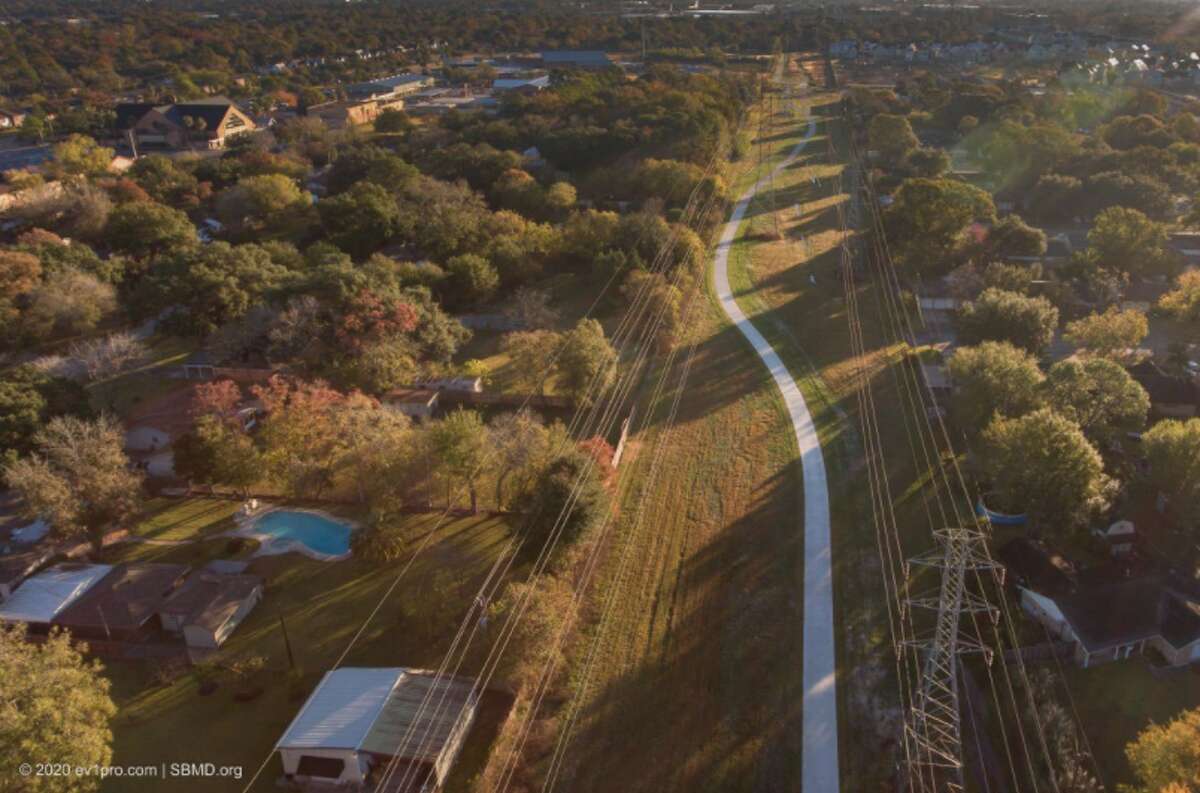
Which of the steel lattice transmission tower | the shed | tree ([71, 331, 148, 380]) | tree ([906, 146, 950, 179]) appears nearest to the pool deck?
the shed

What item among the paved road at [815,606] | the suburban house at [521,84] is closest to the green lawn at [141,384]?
the paved road at [815,606]

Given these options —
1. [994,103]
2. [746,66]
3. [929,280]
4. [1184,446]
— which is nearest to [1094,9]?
[746,66]

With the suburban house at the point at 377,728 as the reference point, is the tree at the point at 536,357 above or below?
above

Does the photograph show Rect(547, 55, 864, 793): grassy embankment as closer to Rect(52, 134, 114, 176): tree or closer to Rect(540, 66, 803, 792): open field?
Rect(540, 66, 803, 792): open field

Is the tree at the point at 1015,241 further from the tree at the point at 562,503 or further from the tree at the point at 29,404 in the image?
the tree at the point at 29,404

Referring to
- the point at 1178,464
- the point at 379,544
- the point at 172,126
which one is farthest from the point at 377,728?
the point at 172,126

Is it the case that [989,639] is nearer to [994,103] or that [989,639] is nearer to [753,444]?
[753,444]

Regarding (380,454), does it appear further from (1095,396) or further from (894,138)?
(894,138)
